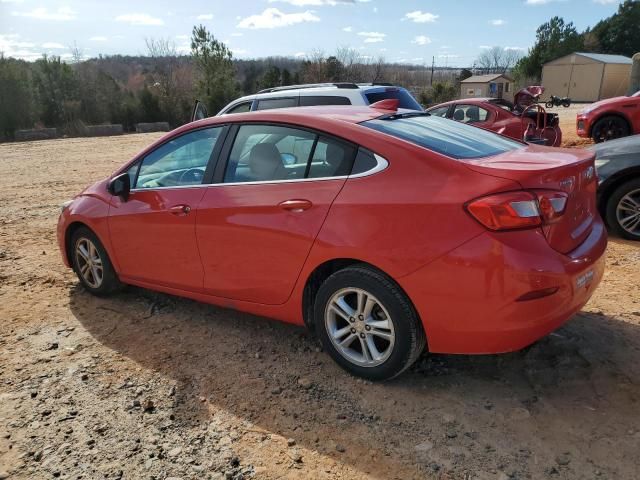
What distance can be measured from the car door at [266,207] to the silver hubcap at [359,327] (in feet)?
1.12

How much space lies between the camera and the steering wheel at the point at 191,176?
3.68 meters

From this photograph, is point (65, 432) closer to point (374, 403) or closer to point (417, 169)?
point (374, 403)

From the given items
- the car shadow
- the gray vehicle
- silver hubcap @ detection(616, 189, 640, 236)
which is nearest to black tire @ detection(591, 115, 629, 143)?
the gray vehicle

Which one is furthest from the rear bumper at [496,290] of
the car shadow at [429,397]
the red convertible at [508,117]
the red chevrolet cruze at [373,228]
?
the red convertible at [508,117]

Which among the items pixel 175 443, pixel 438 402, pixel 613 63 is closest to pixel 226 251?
pixel 175 443

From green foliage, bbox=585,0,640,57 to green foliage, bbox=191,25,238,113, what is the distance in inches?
1896

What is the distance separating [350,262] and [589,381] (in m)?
1.56

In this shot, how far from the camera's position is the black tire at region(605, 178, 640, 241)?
17.9 ft

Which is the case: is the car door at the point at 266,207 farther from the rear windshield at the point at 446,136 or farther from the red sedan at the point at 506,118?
the red sedan at the point at 506,118

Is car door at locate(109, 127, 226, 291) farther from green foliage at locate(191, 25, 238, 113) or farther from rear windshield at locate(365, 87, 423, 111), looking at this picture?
green foliage at locate(191, 25, 238, 113)

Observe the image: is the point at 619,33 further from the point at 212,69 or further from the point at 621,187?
the point at 621,187

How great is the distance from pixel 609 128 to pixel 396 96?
23.5 feet

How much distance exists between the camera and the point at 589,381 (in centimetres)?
298

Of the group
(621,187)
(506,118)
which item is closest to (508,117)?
(506,118)
